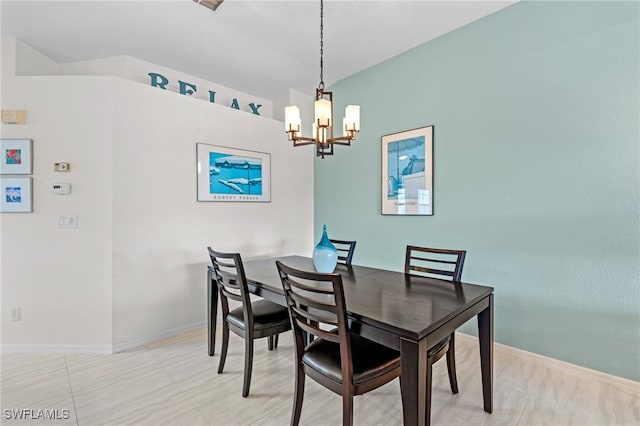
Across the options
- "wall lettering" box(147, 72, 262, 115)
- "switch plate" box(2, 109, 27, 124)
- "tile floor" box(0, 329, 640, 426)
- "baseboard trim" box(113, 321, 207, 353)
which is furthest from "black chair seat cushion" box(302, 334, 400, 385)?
"wall lettering" box(147, 72, 262, 115)

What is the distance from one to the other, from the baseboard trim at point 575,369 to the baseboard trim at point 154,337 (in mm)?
2806

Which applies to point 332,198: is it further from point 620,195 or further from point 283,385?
point 620,195

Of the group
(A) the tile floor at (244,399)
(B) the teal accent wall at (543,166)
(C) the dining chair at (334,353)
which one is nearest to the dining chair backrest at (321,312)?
(C) the dining chair at (334,353)

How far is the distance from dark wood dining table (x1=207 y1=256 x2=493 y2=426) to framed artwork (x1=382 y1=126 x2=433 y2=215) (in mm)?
1103

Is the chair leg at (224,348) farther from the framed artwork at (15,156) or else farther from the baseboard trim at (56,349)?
the framed artwork at (15,156)

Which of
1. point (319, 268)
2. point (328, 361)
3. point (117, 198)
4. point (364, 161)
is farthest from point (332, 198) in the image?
point (328, 361)

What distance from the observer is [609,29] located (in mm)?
2062

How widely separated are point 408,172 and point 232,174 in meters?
1.89

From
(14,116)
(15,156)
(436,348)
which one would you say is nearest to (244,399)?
(436,348)

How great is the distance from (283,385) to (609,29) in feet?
10.8

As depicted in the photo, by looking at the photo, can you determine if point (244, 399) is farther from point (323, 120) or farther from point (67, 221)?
point (67, 221)

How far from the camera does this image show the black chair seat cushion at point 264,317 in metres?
2.09

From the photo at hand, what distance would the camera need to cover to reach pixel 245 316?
79.7 inches

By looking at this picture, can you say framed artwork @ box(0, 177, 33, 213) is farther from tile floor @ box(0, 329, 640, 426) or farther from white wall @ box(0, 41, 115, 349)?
tile floor @ box(0, 329, 640, 426)
